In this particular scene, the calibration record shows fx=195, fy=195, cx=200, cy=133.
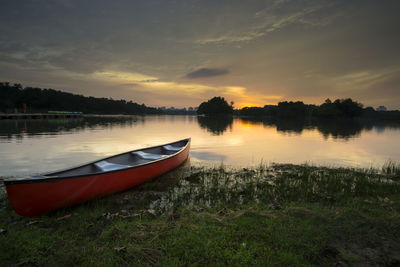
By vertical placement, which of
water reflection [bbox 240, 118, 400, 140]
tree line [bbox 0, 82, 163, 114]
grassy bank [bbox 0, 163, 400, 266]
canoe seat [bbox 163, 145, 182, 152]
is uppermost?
tree line [bbox 0, 82, 163, 114]

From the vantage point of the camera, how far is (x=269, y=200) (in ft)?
22.7

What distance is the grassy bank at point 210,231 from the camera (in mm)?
3645

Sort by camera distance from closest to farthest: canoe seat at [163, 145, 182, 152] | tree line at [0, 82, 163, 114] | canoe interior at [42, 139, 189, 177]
A: canoe interior at [42, 139, 189, 177], canoe seat at [163, 145, 182, 152], tree line at [0, 82, 163, 114]

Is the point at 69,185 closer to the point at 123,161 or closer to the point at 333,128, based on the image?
the point at 123,161

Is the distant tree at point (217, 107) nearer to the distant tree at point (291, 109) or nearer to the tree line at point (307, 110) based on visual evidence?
the tree line at point (307, 110)

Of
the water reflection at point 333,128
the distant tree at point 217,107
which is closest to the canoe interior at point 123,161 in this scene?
the water reflection at point 333,128

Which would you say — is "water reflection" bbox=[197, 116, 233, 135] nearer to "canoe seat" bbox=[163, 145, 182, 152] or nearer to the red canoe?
"canoe seat" bbox=[163, 145, 182, 152]

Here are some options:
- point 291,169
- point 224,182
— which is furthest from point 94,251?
point 291,169

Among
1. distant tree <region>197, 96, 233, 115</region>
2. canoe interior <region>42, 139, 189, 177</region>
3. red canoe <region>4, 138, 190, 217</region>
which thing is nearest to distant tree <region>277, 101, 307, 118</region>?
distant tree <region>197, 96, 233, 115</region>

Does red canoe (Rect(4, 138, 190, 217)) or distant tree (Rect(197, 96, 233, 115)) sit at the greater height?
distant tree (Rect(197, 96, 233, 115))

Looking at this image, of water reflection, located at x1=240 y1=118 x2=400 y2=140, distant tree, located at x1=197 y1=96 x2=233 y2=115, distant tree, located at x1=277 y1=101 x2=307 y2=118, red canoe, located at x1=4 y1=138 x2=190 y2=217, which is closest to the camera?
red canoe, located at x1=4 y1=138 x2=190 y2=217

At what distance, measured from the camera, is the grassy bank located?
3645 millimetres

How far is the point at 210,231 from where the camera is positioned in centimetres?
448

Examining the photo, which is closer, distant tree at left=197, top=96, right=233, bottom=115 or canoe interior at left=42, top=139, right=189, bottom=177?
canoe interior at left=42, top=139, right=189, bottom=177
